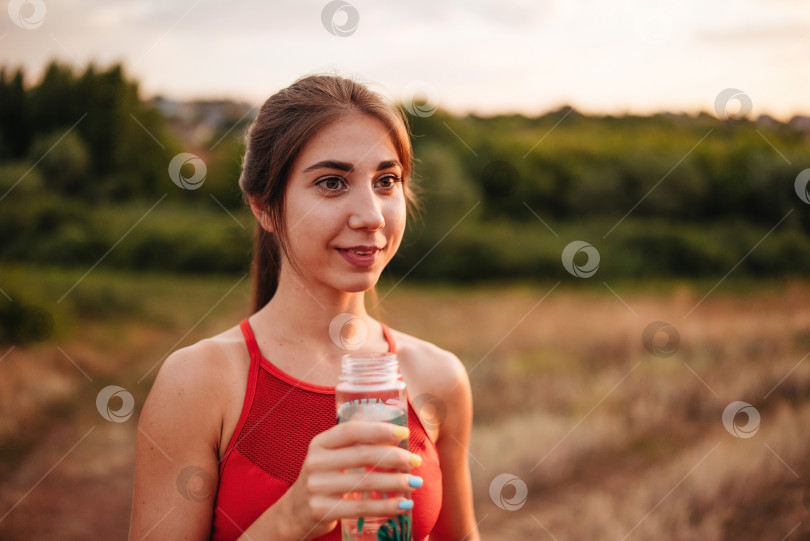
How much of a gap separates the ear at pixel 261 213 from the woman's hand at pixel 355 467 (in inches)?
34.4

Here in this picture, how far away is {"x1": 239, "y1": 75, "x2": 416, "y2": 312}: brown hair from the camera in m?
1.85

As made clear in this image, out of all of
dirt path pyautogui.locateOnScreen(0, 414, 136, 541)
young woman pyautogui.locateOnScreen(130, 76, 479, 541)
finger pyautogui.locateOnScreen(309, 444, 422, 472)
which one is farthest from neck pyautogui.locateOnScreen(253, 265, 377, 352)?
dirt path pyautogui.locateOnScreen(0, 414, 136, 541)

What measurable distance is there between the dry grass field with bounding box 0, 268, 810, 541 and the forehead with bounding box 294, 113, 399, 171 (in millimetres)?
4324

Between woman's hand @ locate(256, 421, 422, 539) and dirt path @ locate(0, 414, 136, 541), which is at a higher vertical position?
dirt path @ locate(0, 414, 136, 541)

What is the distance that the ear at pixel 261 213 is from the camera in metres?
1.99

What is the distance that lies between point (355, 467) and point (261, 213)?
3.28 feet

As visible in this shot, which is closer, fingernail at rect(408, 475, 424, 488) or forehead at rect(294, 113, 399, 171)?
fingernail at rect(408, 475, 424, 488)

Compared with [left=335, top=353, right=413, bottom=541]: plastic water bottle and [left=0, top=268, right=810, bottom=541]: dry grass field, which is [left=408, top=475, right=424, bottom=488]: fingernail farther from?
[left=0, top=268, right=810, bottom=541]: dry grass field

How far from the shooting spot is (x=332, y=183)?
1812 millimetres

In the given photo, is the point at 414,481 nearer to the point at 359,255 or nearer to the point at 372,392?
the point at 372,392

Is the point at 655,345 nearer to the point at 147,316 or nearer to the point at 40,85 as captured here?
the point at 147,316

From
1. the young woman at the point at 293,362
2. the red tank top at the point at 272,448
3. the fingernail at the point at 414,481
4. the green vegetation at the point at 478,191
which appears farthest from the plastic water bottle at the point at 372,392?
the green vegetation at the point at 478,191

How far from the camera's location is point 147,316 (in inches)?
314

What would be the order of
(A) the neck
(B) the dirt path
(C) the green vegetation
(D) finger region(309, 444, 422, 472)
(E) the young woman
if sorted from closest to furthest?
1. (D) finger region(309, 444, 422, 472)
2. (E) the young woman
3. (A) the neck
4. (B) the dirt path
5. (C) the green vegetation
